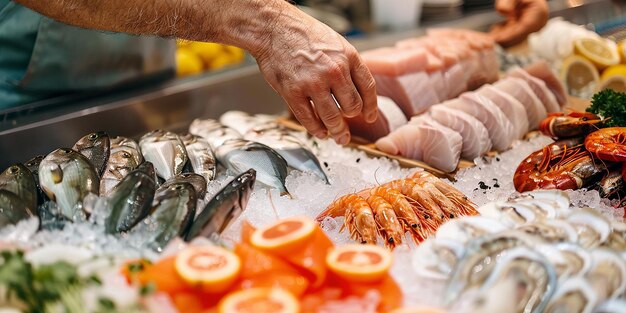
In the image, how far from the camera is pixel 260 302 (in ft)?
4.79

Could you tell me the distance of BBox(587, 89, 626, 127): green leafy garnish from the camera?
273 cm

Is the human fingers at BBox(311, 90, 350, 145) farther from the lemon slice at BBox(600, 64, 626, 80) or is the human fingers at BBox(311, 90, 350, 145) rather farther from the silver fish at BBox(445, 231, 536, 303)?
the lemon slice at BBox(600, 64, 626, 80)

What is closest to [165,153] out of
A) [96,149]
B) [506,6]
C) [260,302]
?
[96,149]

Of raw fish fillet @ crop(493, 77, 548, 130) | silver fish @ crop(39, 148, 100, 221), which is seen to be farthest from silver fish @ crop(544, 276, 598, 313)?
raw fish fillet @ crop(493, 77, 548, 130)

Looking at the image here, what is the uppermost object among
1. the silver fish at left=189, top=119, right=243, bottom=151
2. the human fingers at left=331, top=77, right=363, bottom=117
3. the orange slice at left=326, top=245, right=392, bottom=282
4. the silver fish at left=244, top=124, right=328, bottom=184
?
the human fingers at left=331, top=77, right=363, bottom=117

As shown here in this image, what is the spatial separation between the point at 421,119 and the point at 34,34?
1.88 m

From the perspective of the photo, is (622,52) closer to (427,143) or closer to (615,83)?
(615,83)

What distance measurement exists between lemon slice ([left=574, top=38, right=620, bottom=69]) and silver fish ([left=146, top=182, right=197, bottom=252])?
2.55m

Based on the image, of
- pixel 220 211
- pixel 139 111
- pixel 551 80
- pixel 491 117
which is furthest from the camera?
pixel 551 80

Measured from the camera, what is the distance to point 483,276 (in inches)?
62.6

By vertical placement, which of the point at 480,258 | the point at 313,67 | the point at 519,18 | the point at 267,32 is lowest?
the point at 519,18

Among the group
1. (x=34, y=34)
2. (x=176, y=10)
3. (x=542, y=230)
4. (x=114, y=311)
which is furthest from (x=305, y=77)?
(x=34, y=34)

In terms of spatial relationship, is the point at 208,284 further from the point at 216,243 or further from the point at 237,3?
the point at 237,3

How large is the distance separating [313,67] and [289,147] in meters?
0.57
